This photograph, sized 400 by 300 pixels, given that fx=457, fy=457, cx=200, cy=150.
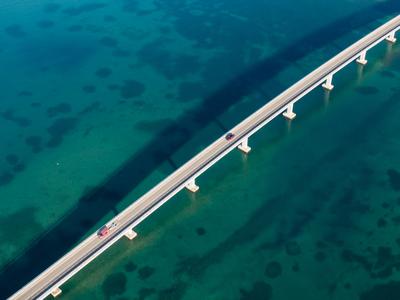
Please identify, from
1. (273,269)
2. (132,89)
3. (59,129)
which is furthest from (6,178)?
(273,269)

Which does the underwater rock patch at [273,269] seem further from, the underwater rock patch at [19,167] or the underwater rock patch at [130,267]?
the underwater rock patch at [19,167]

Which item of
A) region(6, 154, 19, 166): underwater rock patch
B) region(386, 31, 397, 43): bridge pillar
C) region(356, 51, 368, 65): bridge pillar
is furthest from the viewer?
region(386, 31, 397, 43): bridge pillar

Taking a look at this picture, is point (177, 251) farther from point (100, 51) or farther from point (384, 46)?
point (384, 46)

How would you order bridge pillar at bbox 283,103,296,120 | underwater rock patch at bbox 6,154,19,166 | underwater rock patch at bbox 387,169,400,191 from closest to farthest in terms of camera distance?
underwater rock patch at bbox 387,169,400,191, underwater rock patch at bbox 6,154,19,166, bridge pillar at bbox 283,103,296,120

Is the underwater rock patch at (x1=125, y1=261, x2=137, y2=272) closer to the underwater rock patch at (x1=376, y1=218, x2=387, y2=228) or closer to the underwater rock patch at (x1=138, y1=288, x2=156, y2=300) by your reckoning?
the underwater rock patch at (x1=138, y1=288, x2=156, y2=300)

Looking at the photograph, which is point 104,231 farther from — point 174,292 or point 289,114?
point 289,114

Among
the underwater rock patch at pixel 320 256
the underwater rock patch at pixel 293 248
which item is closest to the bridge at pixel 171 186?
the underwater rock patch at pixel 293 248

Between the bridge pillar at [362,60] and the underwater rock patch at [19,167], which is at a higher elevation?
the bridge pillar at [362,60]

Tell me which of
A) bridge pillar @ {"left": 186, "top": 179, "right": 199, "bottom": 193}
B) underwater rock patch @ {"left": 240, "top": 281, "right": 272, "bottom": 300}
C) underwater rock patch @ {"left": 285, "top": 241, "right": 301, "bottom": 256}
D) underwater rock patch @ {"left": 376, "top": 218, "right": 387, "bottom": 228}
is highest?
bridge pillar @ {"left": 186, "top": 179, "right": 199, "bottom": 193}

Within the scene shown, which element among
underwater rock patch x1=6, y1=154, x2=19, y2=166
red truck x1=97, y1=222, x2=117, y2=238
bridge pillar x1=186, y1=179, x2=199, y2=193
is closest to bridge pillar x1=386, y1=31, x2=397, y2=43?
bridge pillar x1=186, y1=179, x2=199, y2=193
